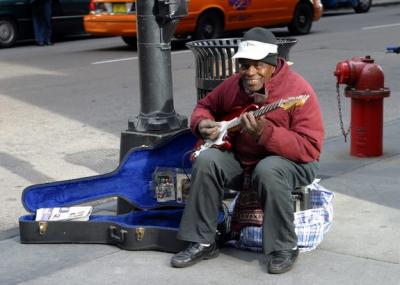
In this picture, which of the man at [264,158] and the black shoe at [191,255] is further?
the black shoe at [191,255]

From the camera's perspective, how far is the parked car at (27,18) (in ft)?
55.1

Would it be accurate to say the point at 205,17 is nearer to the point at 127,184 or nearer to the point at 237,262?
the point at 127,184

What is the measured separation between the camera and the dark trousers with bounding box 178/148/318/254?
4.42m

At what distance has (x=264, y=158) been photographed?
15.0 feet

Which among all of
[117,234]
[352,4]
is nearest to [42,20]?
[352,4]

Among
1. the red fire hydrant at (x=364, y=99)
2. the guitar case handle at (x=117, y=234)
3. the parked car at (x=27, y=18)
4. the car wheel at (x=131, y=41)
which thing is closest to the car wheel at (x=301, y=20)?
the car wheel at (x=131, y=41)

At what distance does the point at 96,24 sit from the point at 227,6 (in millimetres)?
2349

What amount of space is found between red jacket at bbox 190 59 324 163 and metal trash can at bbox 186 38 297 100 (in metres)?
0.78

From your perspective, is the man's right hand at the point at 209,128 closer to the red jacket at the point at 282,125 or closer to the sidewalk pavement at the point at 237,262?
the red jacket at the point at 282,125

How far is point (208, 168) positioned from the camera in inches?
179

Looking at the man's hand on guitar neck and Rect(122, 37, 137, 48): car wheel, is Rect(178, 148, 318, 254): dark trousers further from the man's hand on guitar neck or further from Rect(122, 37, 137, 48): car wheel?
Rect(122, 37, 137, 48): car wheel

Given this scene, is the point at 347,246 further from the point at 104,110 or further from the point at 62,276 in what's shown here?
the point at 104,110

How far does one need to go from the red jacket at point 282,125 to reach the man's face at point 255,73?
0.04 meters

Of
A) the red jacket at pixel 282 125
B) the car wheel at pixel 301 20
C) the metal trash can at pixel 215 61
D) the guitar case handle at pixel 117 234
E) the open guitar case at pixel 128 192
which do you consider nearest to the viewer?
the red jacket at pixel 282 125
